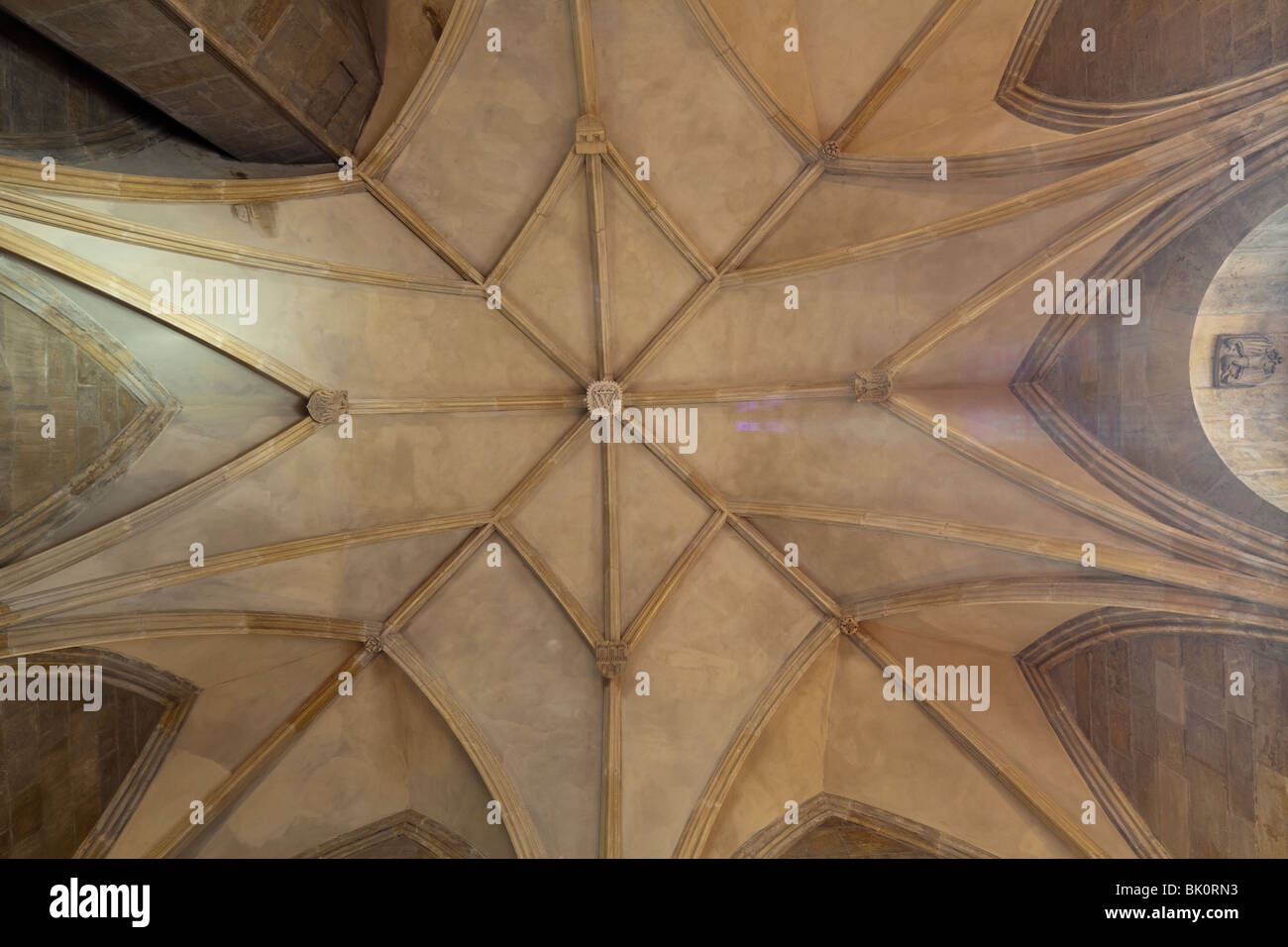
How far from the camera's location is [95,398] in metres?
8.57

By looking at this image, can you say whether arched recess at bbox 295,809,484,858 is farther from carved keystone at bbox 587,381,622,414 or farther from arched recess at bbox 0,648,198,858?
carved keystone at bbox 587,381,622,414

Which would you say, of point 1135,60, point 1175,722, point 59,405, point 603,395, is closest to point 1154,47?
point 1135,60

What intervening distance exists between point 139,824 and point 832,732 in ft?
30.4

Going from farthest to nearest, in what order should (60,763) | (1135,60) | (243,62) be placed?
(60,763), (1135,60), (243,62)

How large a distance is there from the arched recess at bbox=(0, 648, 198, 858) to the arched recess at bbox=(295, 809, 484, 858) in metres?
2.67

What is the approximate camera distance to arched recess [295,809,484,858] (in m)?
10.7

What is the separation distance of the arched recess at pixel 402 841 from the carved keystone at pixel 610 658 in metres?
3.01

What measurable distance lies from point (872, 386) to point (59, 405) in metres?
9.88

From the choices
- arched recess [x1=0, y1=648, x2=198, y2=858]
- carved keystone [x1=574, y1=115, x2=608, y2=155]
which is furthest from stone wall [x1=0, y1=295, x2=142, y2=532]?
carved keystone [x1=574, y1=115, x2=608, y2=155]

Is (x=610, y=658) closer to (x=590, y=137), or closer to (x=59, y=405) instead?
(x=590, y=137)

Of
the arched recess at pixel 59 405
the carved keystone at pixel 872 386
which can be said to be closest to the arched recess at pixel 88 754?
the arched recess at pixel 59 405

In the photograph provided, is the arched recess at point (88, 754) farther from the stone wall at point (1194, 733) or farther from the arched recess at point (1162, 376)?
the arched recess at point (1162, 376)

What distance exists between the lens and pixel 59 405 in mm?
8258
